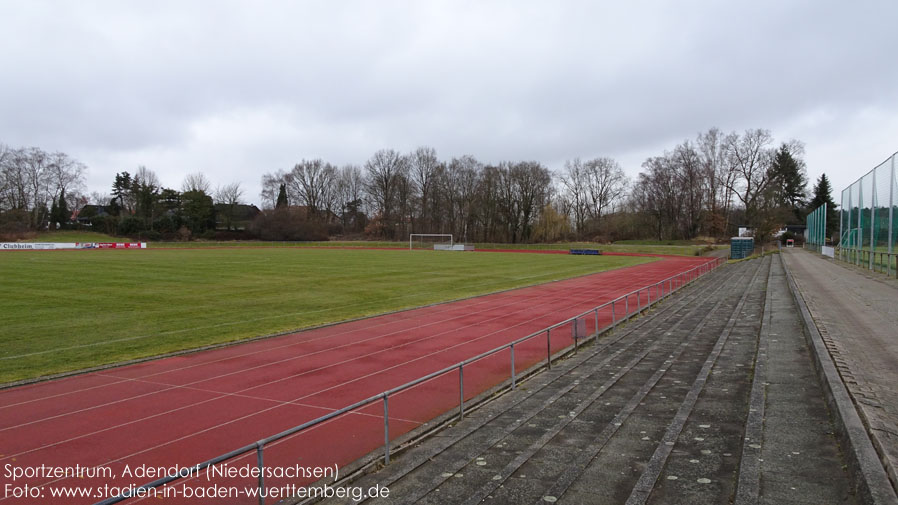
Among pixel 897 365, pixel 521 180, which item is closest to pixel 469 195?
pixel 521 180

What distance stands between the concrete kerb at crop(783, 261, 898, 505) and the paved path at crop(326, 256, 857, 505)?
0.14 m

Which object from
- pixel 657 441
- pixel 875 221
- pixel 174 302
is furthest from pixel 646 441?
pixel 875 221

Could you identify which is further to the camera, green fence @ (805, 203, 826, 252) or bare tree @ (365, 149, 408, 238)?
bare tree @ (365, 149, 408, 238)

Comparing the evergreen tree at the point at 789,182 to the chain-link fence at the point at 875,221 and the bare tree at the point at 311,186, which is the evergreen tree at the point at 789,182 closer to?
the chain-link fence at the point at 875,221

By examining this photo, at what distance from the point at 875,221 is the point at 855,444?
3472 centimetres

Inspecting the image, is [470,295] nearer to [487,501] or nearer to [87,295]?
[87,295]

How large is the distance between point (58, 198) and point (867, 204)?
12442 cm

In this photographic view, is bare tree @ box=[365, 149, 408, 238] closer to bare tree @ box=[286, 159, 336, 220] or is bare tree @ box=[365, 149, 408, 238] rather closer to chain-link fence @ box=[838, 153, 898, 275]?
bare tree @ box=[286, 159, 336, 220]

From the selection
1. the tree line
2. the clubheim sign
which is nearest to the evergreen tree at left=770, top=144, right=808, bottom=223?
the tree line

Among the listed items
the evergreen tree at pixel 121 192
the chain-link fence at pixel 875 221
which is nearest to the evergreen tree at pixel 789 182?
the chain-link fence at pixel 875 221

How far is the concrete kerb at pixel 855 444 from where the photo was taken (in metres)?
4.71

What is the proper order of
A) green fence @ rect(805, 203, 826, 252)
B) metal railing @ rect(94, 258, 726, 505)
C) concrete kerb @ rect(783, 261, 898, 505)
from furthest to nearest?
green fence @ rect(805, 203, 826, 252) < concrete kerb @ rect(783, 261, 898, 505) < metal railing @ rect(94, 258, 726, 505)

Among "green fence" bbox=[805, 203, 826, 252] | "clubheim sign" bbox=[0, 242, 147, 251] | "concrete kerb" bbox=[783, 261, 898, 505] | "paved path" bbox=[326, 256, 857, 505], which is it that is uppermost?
"green fence" bbox=[805, 203, 826, 252]

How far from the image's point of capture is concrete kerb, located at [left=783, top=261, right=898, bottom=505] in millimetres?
4707
